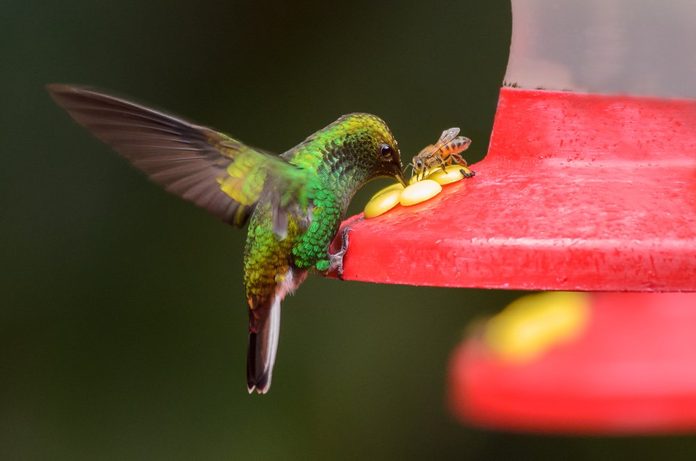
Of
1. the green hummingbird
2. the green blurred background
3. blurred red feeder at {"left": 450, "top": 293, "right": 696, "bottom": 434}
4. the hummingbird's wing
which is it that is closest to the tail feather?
the green hummingbird

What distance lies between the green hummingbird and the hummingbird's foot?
0.04ft

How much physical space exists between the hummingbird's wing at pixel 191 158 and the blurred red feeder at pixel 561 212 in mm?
339

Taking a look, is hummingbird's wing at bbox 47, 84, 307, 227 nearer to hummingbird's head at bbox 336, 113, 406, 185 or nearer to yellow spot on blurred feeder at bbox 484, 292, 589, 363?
hummingbird's head at bbox 336, 113, 406, 185

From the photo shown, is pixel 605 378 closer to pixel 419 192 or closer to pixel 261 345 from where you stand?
pixel 261 345

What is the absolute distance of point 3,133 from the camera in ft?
15.9

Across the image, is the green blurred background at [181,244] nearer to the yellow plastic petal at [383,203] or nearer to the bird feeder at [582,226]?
the bird feeder at [582,226]

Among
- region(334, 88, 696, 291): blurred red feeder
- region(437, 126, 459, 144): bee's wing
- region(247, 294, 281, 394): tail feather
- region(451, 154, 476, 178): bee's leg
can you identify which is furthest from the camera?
region(247, 294, 281, 394): tail feather

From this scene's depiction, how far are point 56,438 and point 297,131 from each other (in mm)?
1890

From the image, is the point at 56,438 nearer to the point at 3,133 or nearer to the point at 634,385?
the point at 3,133

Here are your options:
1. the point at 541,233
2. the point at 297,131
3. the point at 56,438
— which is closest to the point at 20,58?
the point at 297,131

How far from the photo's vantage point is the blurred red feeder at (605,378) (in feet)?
9.05

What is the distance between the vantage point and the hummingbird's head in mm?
2359

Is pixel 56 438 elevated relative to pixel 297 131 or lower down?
lower down

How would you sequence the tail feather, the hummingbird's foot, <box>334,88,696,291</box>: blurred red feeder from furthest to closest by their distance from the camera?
→ the tail feather, the hummingbird's foot, <box>334,88,696,291</box>: blurred red feeder
